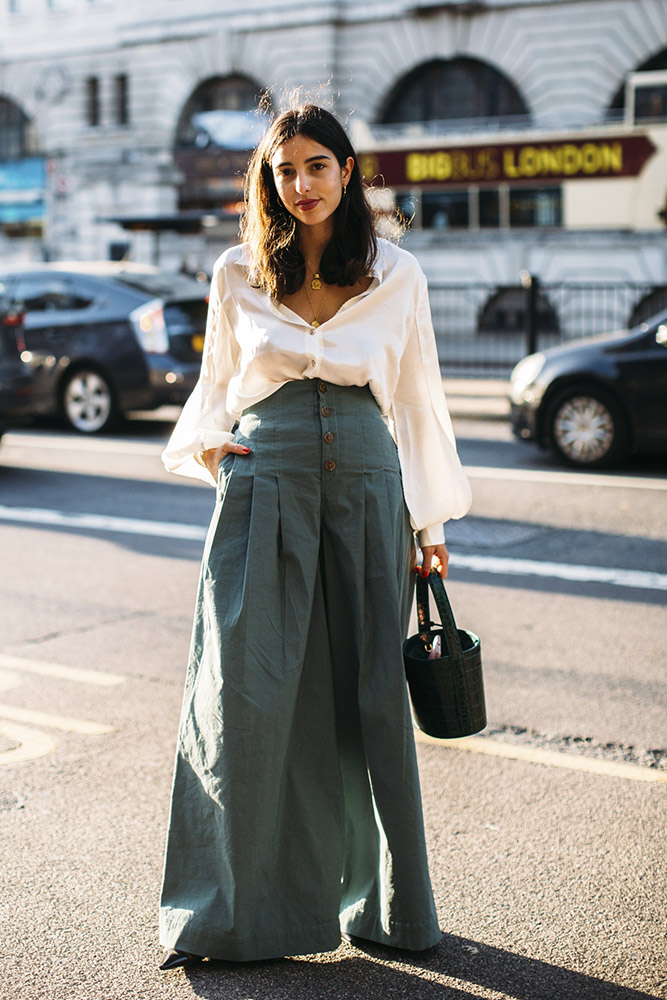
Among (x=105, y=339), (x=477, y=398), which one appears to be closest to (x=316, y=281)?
(x=105, y=339)

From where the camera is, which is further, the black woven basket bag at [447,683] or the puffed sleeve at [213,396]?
the puffed sleeve at [213,396]

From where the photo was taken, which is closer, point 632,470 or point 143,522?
point 143,522

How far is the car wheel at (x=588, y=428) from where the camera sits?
10055mm

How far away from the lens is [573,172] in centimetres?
2014


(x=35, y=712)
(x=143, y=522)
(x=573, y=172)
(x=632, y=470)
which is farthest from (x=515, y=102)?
(x=35, y=712)

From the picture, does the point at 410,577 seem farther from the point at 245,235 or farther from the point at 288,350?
the point at 245,235

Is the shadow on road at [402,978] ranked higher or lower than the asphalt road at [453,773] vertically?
lower

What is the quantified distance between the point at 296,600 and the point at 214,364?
63 cm

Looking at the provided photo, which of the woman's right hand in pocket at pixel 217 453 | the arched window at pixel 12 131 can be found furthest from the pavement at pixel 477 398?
the arched window at pixel 12 131

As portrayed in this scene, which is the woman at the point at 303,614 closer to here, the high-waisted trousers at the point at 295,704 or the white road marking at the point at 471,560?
the high-waisted trousers at the point at 295,704

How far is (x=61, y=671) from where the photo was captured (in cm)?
503

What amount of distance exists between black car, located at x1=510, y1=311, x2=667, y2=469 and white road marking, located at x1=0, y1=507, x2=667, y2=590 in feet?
11.0

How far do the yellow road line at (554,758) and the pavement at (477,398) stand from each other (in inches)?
381

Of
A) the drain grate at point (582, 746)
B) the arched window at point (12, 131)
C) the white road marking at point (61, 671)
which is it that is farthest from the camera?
the arched window at point (12, 131)
